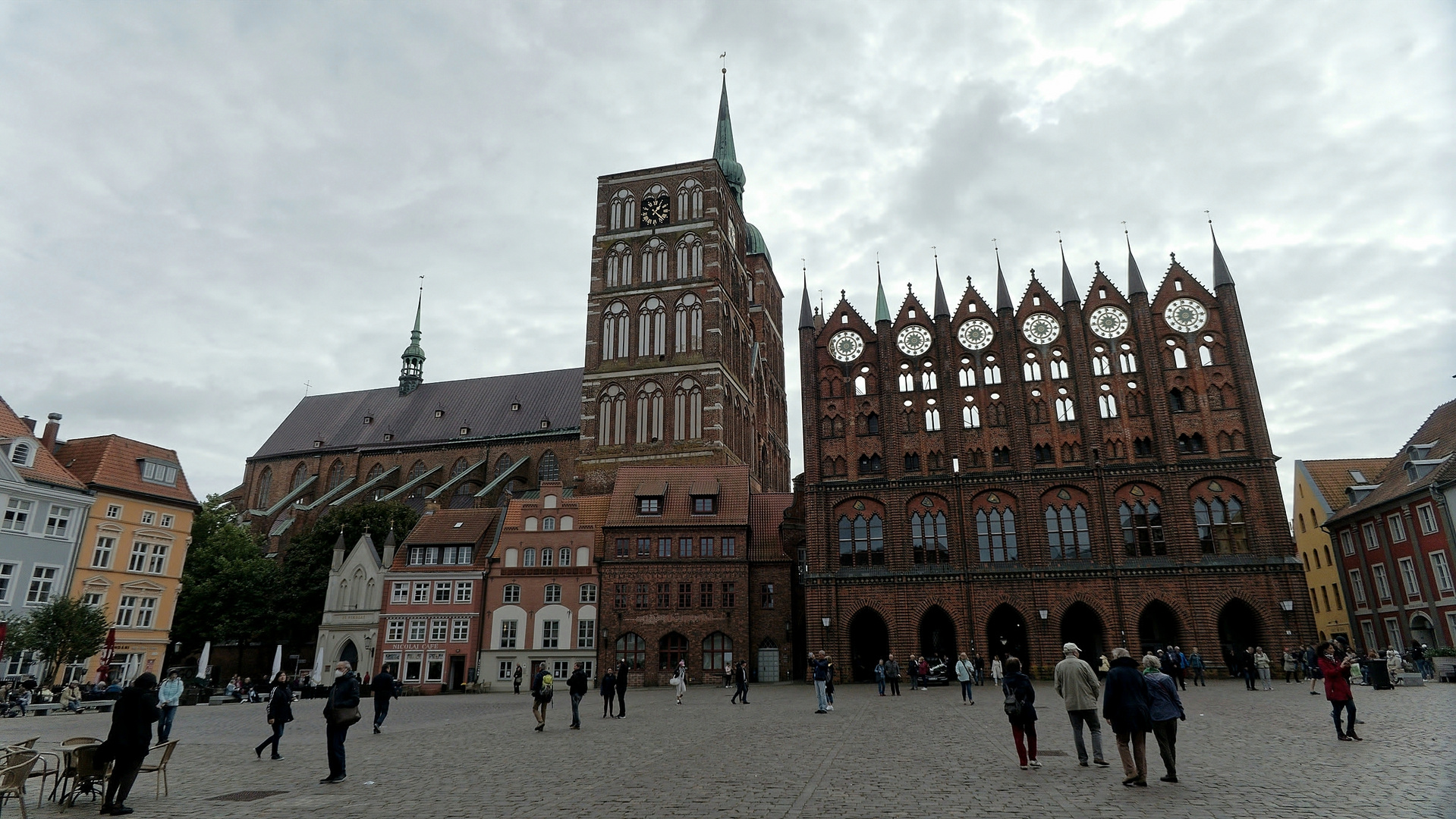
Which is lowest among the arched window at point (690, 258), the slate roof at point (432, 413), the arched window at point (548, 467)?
the arched window at point (548, 467)

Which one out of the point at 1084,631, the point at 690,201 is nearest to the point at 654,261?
the point at 690,201

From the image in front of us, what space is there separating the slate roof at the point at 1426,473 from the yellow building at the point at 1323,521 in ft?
5.47

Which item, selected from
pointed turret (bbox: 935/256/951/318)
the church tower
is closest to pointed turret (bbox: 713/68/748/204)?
the church tower

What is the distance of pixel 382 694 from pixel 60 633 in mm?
23235

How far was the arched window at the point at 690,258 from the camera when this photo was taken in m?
67.3

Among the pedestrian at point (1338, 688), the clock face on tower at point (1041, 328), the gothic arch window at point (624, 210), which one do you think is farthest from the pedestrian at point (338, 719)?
the gothic arch window at point (624, 210)

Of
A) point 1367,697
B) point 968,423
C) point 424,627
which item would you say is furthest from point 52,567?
point 1367,697

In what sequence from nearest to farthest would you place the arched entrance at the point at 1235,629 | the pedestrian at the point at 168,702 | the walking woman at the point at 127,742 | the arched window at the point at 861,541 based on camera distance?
the walking woman at the point at 127,742, the pedestrian at the point at 168,702, the arched entrance at the point at 1235,629, the arched window at the point at 861,541

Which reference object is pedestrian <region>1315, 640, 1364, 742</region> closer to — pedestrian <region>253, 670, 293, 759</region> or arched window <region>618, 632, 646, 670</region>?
pedestrian <region>253, 670, 293, 759</region>

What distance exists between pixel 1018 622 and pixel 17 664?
45.4m

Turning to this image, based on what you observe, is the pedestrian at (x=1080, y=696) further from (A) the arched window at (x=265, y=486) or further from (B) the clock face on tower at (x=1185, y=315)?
(A) the arched window at (x=265, y=486)

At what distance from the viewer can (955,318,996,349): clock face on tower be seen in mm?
43531

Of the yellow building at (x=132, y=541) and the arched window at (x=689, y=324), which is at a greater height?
the arched window at (x=689, y=324)

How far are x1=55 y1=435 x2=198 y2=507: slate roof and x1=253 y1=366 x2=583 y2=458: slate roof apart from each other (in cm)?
2958
